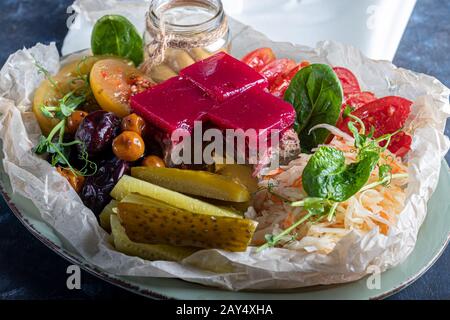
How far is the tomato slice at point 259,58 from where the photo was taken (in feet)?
9.93

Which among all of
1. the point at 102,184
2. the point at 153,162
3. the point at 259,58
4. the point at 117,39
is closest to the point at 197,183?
the point at 153,162

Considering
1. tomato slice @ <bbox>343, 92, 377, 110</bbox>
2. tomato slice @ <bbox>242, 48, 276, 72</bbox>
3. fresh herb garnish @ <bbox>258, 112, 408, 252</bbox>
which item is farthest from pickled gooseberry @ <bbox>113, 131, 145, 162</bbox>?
tomato slice @ <bbox>343, 92, 377, 110</bbox>

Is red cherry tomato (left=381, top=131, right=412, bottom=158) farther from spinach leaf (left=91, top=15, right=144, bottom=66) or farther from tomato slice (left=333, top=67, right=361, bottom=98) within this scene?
spinach leaf (left=91, top=15, right=144, bottom=66)

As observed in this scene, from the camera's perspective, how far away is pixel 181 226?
2.21 m

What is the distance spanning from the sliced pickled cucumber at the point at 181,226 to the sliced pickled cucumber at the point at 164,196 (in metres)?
0.08

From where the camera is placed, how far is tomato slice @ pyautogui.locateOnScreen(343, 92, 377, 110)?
2842 mm

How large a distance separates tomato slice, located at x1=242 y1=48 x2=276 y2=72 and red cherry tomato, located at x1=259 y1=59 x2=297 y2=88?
32 millimetres

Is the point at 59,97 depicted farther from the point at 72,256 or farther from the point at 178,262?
the point at 178,262

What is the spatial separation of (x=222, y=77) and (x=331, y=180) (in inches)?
25.5

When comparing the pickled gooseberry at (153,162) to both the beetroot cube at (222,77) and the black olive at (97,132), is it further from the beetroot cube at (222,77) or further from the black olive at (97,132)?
the beetroot cube at (222,77)

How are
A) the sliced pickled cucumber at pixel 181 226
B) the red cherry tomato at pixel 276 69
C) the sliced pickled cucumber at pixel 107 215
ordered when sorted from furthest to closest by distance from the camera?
the red cherry tomato at pixel 276 69, the sliced pickled cucumber at pixel 107 215, the sliced pickled cucumber at pixel 181 226

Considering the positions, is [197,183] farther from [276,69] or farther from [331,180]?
[276,69]

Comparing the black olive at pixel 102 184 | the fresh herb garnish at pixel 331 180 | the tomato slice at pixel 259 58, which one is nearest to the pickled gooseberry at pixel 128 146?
the black olive at pixel 102 184

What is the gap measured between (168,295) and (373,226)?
26.3 inches
